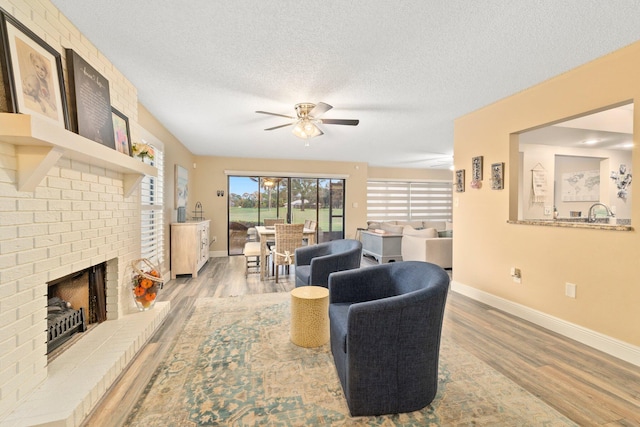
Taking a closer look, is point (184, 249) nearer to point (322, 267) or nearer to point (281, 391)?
point (322, 267)

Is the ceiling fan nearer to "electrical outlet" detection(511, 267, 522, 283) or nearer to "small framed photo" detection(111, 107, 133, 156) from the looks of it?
"small framed photo" detection(111, 107, 133, 156)

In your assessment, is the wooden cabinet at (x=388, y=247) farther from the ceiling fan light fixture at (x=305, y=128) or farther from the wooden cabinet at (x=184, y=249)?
the wooden cabinet at (x=184, y=249)

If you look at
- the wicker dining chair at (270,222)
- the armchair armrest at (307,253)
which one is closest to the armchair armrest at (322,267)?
the armchair armrest at (307,253)

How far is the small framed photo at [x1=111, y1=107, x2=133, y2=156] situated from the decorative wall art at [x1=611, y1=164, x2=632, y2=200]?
7737 millimetres

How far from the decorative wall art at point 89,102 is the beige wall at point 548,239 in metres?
4.07

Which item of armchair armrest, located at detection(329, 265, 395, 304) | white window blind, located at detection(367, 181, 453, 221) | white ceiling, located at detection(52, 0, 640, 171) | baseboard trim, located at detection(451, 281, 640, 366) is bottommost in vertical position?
baseboard trim, located at detection(451, 281, 640, 366)

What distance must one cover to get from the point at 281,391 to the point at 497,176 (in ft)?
10.7

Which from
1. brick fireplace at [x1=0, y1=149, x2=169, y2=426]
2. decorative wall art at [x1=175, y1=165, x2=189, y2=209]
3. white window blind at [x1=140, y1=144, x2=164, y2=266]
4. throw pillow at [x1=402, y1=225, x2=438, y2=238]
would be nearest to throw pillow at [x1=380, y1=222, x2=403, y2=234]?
throw pillow at [x1=402, y1=225, x2=438, y2=238]

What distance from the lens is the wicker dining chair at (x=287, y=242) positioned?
14.6 feet

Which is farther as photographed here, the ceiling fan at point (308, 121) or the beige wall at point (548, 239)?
the ceiling fan at point (308, 121)

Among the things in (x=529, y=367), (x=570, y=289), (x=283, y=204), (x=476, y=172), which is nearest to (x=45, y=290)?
(x=529, y=367)

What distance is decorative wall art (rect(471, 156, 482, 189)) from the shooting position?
365cm

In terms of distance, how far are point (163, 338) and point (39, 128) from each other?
200 cm

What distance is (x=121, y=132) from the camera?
8.66ft
